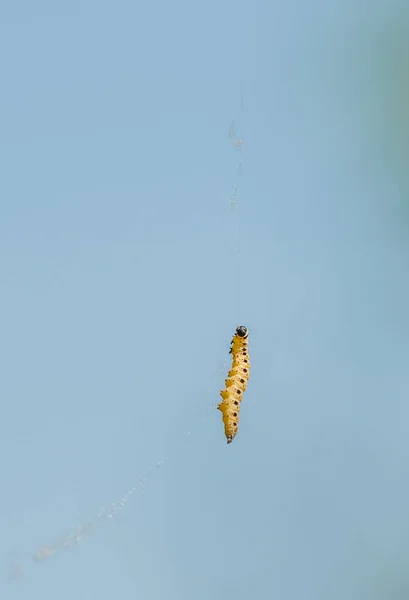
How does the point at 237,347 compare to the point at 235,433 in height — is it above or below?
above
